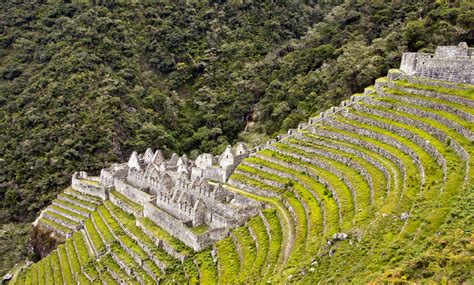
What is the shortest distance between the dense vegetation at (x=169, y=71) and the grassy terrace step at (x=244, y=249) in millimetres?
26069

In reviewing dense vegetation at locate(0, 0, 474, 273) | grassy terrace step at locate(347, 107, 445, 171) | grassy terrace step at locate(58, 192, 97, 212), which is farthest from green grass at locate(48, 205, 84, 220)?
grassy terrace step at locate(347, 107, 445, 171)

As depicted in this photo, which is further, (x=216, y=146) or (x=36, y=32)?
(x=36, y=32)

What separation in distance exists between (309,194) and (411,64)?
14.8 metres

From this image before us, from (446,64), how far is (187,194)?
60.1 ft

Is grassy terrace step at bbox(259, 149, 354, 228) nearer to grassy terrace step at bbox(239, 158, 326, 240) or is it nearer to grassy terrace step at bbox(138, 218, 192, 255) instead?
grassy terrace step at bbox(239, 158, 326, 240)

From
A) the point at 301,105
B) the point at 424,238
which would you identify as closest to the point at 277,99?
the point at 301,105

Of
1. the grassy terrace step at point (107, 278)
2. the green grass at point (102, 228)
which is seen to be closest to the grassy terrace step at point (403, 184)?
the grassy terrace step at point (107, 278)

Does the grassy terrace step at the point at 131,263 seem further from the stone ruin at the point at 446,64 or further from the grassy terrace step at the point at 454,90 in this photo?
the stone ruin at the point at 446,64

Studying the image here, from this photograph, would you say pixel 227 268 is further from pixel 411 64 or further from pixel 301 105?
pixel 301 105

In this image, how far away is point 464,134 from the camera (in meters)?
20.3

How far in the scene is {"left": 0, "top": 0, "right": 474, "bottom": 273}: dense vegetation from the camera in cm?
5222

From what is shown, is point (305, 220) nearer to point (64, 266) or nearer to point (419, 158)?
point (419, 158)

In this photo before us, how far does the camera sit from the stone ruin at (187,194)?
25130 millimetres

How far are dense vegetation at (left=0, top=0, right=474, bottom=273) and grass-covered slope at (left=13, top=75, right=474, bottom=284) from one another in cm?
1750
